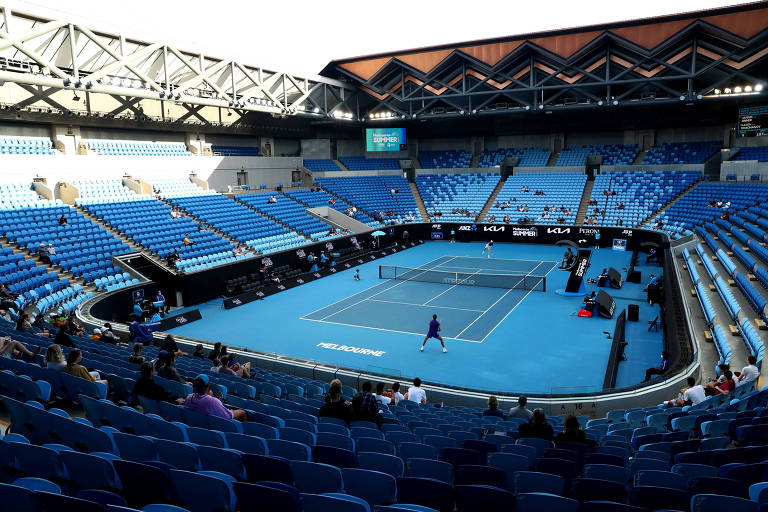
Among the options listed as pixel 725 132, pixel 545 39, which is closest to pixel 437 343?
pixel 545 39

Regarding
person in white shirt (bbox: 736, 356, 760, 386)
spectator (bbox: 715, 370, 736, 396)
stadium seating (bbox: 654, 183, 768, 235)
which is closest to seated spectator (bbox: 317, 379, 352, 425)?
spectator (bbox: 715, 370, 736, 396)

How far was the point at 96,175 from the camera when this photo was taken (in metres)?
36.6

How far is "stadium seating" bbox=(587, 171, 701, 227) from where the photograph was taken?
44594 millimetres

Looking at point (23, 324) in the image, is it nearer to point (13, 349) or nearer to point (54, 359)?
point (13, 349)

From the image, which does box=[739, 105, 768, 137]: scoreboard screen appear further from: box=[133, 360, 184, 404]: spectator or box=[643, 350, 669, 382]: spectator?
box=[133, 360, 184, 404]: spectator

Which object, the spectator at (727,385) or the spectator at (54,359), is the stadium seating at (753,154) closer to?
the spectator at (727,385)

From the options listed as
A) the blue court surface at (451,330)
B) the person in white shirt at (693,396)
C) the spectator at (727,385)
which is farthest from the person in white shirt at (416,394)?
the spectator at (727,385)

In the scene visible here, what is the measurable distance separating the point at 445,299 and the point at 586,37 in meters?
27.0

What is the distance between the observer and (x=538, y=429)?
8.52 metres

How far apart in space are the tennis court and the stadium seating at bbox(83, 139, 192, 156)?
22.0 meters

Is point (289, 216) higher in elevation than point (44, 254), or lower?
higher

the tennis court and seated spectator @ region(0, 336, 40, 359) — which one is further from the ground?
seated spectator @ region(0, 336, 40, 359)

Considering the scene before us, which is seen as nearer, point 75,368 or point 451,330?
point 75,368

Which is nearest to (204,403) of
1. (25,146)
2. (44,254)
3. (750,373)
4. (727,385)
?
(727,385)
